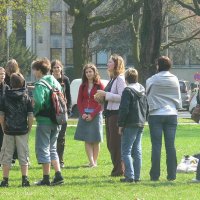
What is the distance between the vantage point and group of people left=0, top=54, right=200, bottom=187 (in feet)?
38.6

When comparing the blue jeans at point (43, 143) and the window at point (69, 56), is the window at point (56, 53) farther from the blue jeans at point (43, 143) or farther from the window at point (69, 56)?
the blue jeans at point (43, 143)

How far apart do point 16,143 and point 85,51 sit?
26521 mm

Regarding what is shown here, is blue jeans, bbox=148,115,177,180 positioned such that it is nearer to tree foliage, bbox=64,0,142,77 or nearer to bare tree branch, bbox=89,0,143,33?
bare tree branch, bbox=89,0,143,33

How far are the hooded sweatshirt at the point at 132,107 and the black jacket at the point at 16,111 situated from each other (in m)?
1.41

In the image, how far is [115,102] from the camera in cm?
1320

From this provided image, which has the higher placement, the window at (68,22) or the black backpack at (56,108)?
the window at (68,22)

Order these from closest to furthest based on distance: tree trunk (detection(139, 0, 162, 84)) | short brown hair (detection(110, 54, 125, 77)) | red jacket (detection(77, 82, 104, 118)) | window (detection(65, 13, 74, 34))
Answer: short brown hair (detection(110, 54, 125, 77))
red jacket (detection(77, 82, 104, 118))
tree trunk (detection(139, 0, 162, 84))
window (detection(65, 13, 74, 34))

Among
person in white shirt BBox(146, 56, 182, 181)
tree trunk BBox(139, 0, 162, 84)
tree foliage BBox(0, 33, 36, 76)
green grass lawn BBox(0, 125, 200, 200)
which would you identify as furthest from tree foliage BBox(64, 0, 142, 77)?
person in white shirt BBox(146, 56, 182, 181)

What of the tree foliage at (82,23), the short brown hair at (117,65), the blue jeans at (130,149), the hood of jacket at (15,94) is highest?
Answer: the tree foliage at (82,23)

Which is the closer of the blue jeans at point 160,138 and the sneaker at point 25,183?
the sneaker at point 25,183

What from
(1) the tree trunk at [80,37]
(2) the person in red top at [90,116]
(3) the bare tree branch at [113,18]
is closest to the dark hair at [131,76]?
(2) the person in red top at [90,116]

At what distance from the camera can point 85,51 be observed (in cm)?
3822

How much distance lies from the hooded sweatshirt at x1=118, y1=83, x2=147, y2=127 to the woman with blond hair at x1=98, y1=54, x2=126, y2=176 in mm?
875

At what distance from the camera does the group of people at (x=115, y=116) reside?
11758mm
